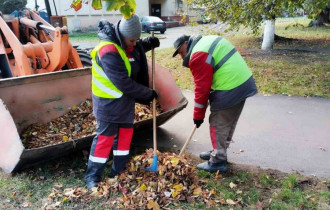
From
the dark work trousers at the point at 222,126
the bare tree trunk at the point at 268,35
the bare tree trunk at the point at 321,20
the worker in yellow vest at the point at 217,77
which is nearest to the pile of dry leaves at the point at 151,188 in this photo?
the dark work trousers at the point at 222,126

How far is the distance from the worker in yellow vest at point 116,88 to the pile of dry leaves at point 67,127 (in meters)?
0.86

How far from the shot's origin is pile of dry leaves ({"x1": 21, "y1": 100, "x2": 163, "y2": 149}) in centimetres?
405

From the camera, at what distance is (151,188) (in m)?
3.21

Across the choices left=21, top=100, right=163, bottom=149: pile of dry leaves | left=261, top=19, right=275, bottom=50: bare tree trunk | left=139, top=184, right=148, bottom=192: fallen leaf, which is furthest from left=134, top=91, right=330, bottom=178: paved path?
left=261, top=19, right=275, bottom=50: bare tree trunk

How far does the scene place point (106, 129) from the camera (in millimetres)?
3297

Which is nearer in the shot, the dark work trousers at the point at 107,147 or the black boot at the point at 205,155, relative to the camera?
the dark work trousers at the point at 107,147

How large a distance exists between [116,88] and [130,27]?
596 millimetres

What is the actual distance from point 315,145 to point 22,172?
378cm

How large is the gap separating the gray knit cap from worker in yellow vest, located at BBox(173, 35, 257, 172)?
529mm

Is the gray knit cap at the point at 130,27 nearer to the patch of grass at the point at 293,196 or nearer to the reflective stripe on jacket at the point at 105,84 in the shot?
the reflective stripe on jacket at the point at 105,84

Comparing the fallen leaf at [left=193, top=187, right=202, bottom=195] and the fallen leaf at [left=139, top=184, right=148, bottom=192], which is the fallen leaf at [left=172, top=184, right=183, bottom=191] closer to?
the fallen leaf at [left=193, top=187, right=202, bottom=195]

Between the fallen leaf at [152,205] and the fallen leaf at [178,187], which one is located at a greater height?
the fallen leaf at [178,187]

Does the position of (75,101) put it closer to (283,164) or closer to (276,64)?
(283,164)

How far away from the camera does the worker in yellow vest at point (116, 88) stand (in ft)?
9.97
